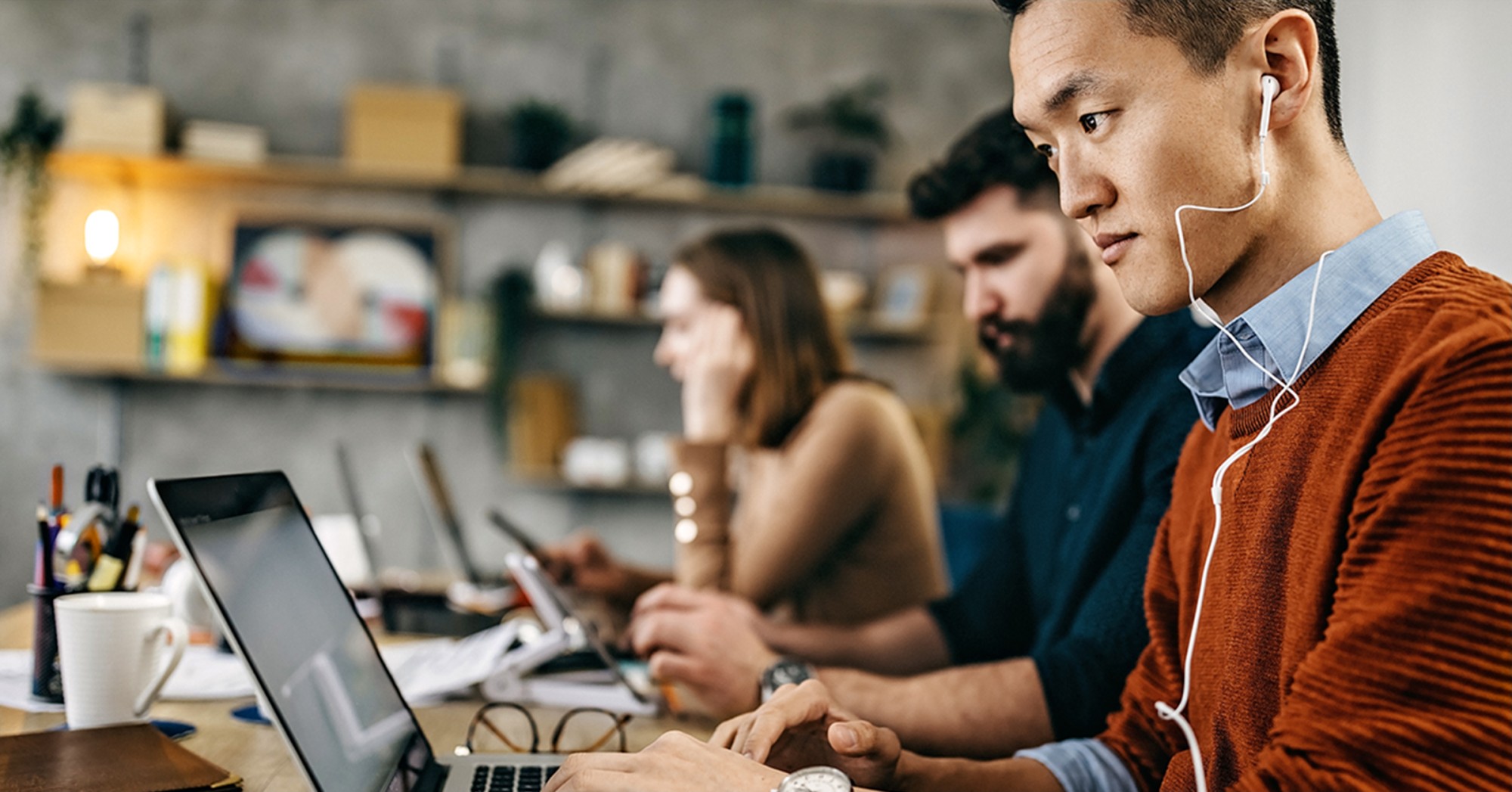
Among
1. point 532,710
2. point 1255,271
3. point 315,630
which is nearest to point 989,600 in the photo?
point 532,710

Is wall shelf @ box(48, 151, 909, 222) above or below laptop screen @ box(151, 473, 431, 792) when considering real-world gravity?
above

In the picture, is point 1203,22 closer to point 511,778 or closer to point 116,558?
point 511,778

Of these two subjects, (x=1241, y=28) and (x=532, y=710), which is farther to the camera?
(x=532, y=710)

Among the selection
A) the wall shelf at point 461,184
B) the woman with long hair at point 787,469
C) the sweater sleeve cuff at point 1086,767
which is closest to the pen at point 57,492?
the woman with long hair at point 787,469

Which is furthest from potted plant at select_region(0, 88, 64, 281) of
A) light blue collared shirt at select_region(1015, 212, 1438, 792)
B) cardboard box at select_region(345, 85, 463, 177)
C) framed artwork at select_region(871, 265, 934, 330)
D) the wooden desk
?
light blue collared shirt at select_region(1015, 212, 1438, 792)

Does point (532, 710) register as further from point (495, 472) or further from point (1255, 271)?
point (495, 472)

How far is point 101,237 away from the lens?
383cm

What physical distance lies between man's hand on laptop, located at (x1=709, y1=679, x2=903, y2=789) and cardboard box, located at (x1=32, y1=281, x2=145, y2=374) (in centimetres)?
351

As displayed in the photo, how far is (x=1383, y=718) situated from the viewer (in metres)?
0.63

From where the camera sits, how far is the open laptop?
79cm

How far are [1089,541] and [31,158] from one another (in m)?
3.97

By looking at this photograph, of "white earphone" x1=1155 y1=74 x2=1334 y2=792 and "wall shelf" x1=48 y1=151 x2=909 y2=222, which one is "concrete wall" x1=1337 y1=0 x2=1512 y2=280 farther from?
"white earphone" x1=1155 y1=74 x2=1334 y2=792

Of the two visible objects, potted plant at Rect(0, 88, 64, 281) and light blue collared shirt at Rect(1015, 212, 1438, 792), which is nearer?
light blue collared shirt at Rect(1015, 212, 1438, 792)

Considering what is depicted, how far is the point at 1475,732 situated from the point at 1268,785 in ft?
0.44
